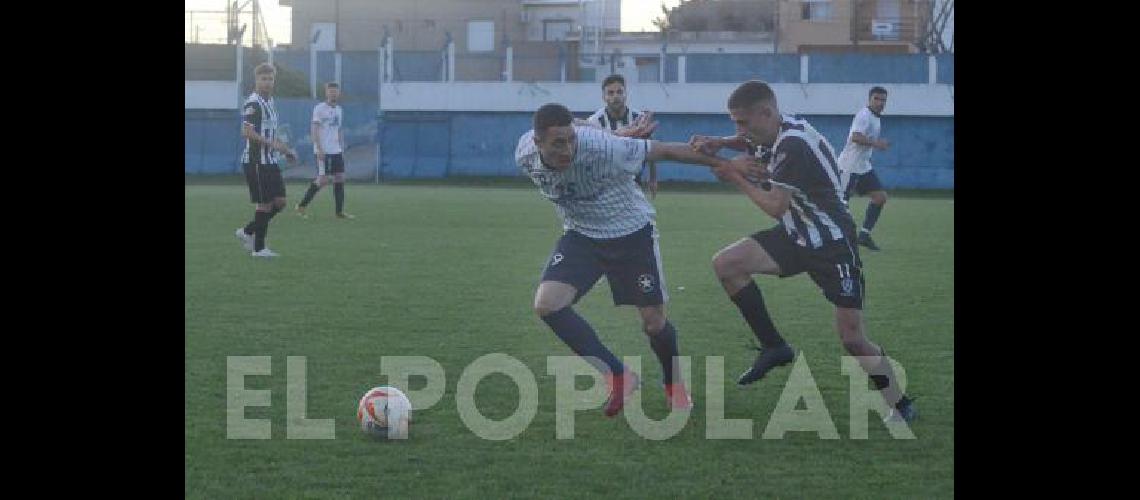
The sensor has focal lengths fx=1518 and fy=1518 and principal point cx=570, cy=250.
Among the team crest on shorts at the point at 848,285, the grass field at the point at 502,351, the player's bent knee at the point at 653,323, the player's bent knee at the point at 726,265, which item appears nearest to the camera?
the grass field at the point at 502,351

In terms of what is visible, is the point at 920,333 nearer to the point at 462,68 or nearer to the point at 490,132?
the point at 490,132

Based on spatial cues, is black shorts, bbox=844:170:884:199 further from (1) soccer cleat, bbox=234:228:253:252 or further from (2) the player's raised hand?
(2) the player's raised hand

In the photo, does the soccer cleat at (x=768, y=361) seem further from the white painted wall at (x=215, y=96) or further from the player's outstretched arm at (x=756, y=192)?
the white painted wall at (x=215, y=96)

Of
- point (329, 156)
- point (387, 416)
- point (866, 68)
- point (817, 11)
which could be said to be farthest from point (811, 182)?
point (817, 11)

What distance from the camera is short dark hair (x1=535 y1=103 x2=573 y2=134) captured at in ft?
26.7

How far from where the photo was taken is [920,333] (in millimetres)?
11289

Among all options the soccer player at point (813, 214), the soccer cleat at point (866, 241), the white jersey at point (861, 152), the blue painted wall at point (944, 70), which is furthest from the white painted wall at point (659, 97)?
the soccer player at point (813, 214)

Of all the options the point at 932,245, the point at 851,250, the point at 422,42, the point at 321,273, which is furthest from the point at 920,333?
the point at 422,42

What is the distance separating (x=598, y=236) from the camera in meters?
8.57

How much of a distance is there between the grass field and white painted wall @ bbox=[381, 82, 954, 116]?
828 inches

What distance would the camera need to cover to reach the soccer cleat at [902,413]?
8031 mm

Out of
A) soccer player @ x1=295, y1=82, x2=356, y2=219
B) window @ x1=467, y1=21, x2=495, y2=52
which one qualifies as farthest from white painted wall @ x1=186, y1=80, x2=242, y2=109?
soccer player @ x1=295, y1=82, x2=356, y2=219

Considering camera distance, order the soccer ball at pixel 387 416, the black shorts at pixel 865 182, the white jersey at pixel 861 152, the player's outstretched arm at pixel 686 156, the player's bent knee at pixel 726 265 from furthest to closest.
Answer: the white jersey at pixel 861 152, the black shorts at pixel 865 182, the player's bent knee at pixel 726 265, the player's outstretched arm at pixel 686 156, the soccer ball at pixel 387 416

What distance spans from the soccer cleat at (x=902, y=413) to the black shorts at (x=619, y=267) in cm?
139
